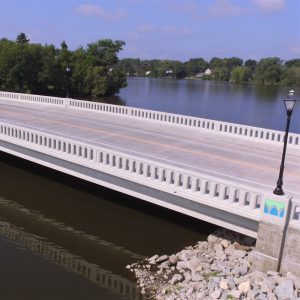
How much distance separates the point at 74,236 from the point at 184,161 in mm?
5045

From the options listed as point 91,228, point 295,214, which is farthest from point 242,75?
point 295,214

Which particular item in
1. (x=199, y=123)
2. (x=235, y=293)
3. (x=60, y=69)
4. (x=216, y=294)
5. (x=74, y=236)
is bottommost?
(x=74, y=236)

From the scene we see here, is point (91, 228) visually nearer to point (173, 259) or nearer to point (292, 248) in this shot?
point (173, 259)

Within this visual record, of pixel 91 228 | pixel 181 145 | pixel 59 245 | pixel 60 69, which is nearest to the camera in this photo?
pixel 59 245

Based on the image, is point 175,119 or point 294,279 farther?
point 175,119

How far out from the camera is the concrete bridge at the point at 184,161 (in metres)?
10.4

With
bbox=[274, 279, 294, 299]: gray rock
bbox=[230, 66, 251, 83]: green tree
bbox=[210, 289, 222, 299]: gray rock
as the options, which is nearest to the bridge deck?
bbox=[274, 279, 294, 299]: gray rock

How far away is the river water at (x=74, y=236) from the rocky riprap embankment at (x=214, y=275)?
0.61 m

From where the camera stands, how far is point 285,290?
9406 millimetres

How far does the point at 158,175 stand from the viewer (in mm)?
12859

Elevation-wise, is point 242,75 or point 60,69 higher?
point 242,75

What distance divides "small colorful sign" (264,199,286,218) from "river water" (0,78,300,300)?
4.17 m

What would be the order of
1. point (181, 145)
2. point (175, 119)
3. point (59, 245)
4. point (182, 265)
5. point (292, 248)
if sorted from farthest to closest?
point (175, 119) → point (181, 145) → point (59, 245) → point (182, 265) → point (292, 248)

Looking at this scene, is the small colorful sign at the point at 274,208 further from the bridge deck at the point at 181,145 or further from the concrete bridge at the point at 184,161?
the bridge deck at the point at 181,145
